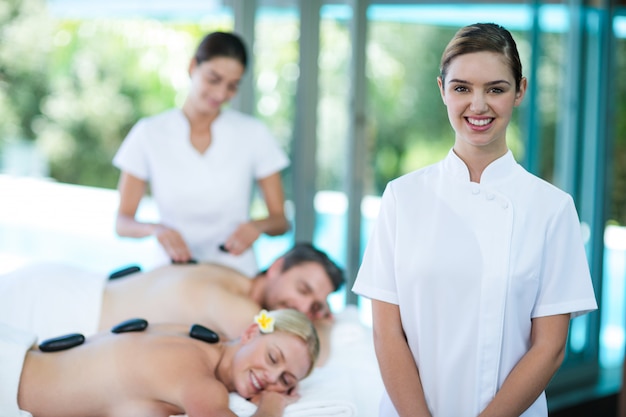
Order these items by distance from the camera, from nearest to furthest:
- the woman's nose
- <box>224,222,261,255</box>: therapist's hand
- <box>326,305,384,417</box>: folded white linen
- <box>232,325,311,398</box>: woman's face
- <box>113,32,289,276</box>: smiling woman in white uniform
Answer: the woman's nose < <box>232,325,311,398</box>: woman's face < <box>326,305,384,417</box>: folded white linen < <box>224,222,261,255</box>: therapist's hand < <box>113,32,289,276</box>: smiling woman in white uniform

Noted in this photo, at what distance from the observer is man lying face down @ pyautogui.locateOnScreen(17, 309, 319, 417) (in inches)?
76.5

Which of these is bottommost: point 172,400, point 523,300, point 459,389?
point 172,400

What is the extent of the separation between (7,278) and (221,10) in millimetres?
1898

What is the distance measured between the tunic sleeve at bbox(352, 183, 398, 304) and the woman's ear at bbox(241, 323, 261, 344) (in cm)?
57

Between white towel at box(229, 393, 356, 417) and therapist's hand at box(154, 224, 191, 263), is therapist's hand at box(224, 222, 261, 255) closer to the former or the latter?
therapist's hand at box(154, 224, 191, 263)

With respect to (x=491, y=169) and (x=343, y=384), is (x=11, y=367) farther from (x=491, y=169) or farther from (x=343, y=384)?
(x=491, y=169)

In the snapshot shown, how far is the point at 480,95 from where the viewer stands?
1.50 meters

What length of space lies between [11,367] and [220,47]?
1196mm

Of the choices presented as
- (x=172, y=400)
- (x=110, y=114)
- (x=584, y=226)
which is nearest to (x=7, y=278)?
(x=172, y=400)

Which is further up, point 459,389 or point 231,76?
point 231,76

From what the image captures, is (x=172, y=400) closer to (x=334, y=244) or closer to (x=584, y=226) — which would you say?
(x=334, y=244)

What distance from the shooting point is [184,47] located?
13.0 feet

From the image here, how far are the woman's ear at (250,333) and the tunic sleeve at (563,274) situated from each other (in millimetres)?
823

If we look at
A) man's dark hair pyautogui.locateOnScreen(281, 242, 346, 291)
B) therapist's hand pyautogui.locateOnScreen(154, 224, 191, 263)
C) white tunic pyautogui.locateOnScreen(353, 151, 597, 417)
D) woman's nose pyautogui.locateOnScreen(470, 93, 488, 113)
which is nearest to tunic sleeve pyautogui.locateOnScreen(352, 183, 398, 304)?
white tunic pyautogui.locateOnScreen(353, 151, 597, 417)
